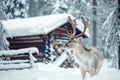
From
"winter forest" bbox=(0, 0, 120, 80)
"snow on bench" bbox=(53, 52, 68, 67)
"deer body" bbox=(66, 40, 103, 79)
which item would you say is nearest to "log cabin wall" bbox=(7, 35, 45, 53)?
"winter forest" bbox=(0, 0, 120, 80)

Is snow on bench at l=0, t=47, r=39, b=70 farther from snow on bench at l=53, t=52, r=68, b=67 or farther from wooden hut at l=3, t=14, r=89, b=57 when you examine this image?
snow on bench at l=53, t=52, r=68, b=67

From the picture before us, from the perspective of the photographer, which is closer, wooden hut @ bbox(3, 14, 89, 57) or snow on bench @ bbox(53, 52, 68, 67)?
wooden hut @ bbox(3, 14, 89, 57)

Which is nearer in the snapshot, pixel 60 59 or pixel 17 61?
pixel 17 61

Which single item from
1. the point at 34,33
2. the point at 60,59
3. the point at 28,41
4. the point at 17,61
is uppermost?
the point at 34,33

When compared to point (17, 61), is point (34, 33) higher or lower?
higher

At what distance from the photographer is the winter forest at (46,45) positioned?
42.9 ft

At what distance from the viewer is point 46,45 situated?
22.0 metres

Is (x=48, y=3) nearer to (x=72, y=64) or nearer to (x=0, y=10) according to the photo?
(x=72, y=64)

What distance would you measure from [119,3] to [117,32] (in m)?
1.28

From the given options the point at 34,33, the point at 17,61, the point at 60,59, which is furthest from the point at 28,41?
the point at 17,61

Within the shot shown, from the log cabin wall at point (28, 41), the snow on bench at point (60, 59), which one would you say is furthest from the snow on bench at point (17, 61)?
the log cabin wall at point (28, 41)

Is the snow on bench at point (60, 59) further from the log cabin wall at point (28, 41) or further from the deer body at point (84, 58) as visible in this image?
the deer body at point (84, 58)

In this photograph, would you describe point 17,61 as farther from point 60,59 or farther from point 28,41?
point 60,59

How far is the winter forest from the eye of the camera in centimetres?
1309
